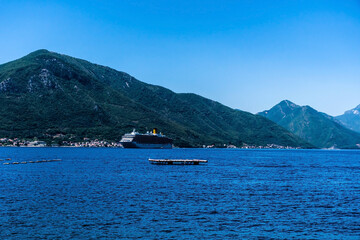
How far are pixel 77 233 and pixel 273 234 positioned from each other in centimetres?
1950

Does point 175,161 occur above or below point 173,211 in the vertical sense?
above

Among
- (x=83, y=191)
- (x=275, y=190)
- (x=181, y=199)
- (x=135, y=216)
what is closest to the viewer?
(x=135, y=216)

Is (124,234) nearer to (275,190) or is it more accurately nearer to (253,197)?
(253,197)

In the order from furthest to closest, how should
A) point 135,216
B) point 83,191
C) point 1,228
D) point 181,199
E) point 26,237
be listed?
point 83,191 < point 181,199 < point 135,216 < point 1,228 < point 26,237

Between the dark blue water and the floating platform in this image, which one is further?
the floating platform

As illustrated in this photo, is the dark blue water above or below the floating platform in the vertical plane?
below

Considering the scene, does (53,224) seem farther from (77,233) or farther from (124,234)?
(124,234)

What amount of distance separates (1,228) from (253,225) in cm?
2630

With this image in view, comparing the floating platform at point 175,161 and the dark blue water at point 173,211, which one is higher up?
the floating platform at point 175,161

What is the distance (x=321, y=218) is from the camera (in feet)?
145

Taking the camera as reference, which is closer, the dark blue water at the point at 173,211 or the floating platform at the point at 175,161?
the dark blue water at the point at 173,211

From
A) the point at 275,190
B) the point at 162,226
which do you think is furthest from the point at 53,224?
the point at 275,190

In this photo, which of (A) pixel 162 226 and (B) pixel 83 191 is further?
(B) pixel 83 191

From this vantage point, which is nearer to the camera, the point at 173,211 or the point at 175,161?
the point at 173,211
